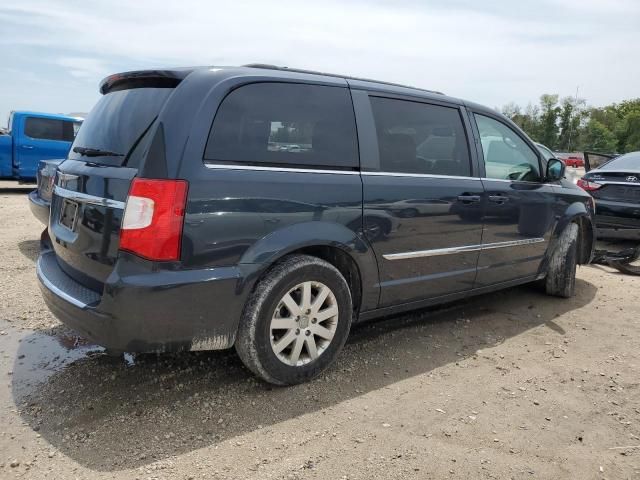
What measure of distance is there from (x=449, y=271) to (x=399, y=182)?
87 centimetres

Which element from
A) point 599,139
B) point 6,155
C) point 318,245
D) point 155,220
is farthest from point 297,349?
point 599,139

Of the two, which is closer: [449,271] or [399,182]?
[399,182]

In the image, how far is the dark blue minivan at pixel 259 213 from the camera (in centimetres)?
260

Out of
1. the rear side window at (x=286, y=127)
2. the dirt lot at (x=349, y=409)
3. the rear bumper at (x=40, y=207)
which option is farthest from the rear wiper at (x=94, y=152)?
the rear bumper at (x=40, y=207)

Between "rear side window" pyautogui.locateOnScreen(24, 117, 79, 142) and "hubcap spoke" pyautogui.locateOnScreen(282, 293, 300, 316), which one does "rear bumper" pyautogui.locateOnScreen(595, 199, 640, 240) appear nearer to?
"hubcap spoke" pyautogui.locateOnScreen(282, 293, 300, 316)

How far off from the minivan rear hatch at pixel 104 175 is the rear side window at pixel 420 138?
4.39 ft

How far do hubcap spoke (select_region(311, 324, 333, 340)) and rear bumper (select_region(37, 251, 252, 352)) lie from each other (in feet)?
1.71

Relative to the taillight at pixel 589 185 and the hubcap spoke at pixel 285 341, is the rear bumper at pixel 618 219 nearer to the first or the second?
the taillight at pixel 589 185

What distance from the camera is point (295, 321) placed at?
10.0ft

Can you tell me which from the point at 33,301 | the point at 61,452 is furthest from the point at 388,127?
the point at 33,301

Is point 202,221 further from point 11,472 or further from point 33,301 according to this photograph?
point 33,301

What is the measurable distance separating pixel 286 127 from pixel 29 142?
1124cm

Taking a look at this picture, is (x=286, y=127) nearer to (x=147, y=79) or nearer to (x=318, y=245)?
(x=318, y=245)

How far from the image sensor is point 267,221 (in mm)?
2832
